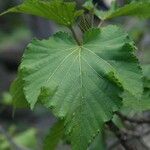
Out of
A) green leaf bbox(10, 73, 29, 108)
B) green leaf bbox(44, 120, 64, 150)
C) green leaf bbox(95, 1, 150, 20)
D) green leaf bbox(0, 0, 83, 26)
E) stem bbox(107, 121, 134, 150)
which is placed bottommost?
Answer: stem bbox(107, 121, 134, 150)

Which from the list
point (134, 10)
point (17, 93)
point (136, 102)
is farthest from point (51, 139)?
point (134, 10)

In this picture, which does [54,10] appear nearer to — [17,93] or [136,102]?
[17,93]

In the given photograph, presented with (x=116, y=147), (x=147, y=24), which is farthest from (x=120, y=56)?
(x=147, y=24)

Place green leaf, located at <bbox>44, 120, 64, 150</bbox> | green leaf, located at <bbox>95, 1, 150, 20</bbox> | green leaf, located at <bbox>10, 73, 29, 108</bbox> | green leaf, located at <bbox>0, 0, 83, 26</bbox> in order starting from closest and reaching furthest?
green leaf, located at <bbox>0, 0, 83, 26</bbox>
green leaf, located at <bbox>95, 1, 150, 20</bbox>
green leaf, located at <bbox>10, 73, 29, 108</bbox>
green leaf, located at <bbox>44, 120, 64, 150</bbox>

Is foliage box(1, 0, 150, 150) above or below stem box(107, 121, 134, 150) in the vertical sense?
above

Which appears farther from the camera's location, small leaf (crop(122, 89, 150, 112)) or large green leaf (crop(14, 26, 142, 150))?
small leaf (crop(122, 89, 150, 112))

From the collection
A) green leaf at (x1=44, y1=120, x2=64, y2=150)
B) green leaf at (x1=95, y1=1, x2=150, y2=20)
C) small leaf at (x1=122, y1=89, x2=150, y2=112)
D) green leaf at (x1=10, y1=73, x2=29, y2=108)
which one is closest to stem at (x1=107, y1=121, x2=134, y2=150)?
small leaf at (x1=122, y1=89, x2=150, y2=112)

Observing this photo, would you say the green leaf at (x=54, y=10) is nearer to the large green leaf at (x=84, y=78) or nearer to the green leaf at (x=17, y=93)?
the large green leaf at (x=84, y=78)

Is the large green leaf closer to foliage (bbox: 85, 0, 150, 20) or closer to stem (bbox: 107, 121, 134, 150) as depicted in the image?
foliage (bbox: 85, 0, 150, 20)
